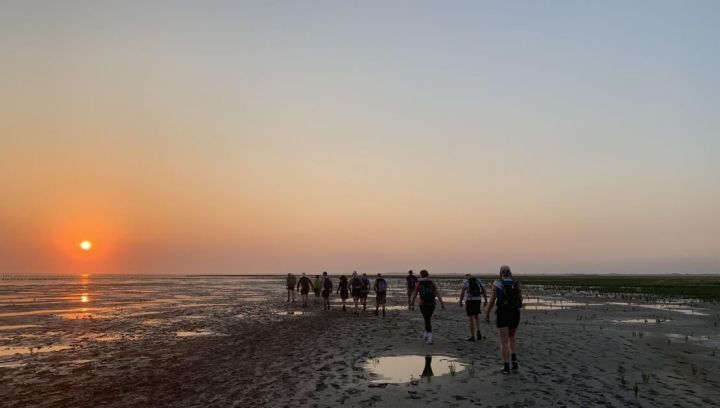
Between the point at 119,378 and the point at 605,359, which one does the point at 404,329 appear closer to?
the point at 605,359

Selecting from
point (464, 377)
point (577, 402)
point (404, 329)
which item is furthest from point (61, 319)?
point (577, 402)

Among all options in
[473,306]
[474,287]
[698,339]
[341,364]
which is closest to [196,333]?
[341,364]

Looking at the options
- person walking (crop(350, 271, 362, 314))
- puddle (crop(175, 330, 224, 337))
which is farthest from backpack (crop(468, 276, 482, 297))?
person walking (crop(350, 271, 362, 314))

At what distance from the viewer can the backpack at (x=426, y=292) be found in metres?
15.5

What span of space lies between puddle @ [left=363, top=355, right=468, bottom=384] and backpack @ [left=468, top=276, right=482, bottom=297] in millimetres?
2866

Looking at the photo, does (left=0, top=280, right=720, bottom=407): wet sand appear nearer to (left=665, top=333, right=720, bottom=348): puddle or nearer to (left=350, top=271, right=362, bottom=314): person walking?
(left=665, top=333, right=720, bottom=348): puddle

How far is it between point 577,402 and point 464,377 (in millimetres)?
2663

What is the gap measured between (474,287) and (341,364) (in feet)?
18.5

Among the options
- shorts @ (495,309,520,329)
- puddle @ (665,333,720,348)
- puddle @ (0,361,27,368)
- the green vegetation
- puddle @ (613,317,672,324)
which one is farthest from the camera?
the green vegetation

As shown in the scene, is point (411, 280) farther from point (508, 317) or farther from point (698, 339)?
point (508, 317)

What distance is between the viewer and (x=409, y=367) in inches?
484

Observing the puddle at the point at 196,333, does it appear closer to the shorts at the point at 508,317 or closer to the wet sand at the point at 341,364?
the wet sand at the point at 341,364

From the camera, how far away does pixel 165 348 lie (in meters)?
16.1

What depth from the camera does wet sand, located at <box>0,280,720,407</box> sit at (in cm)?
947
